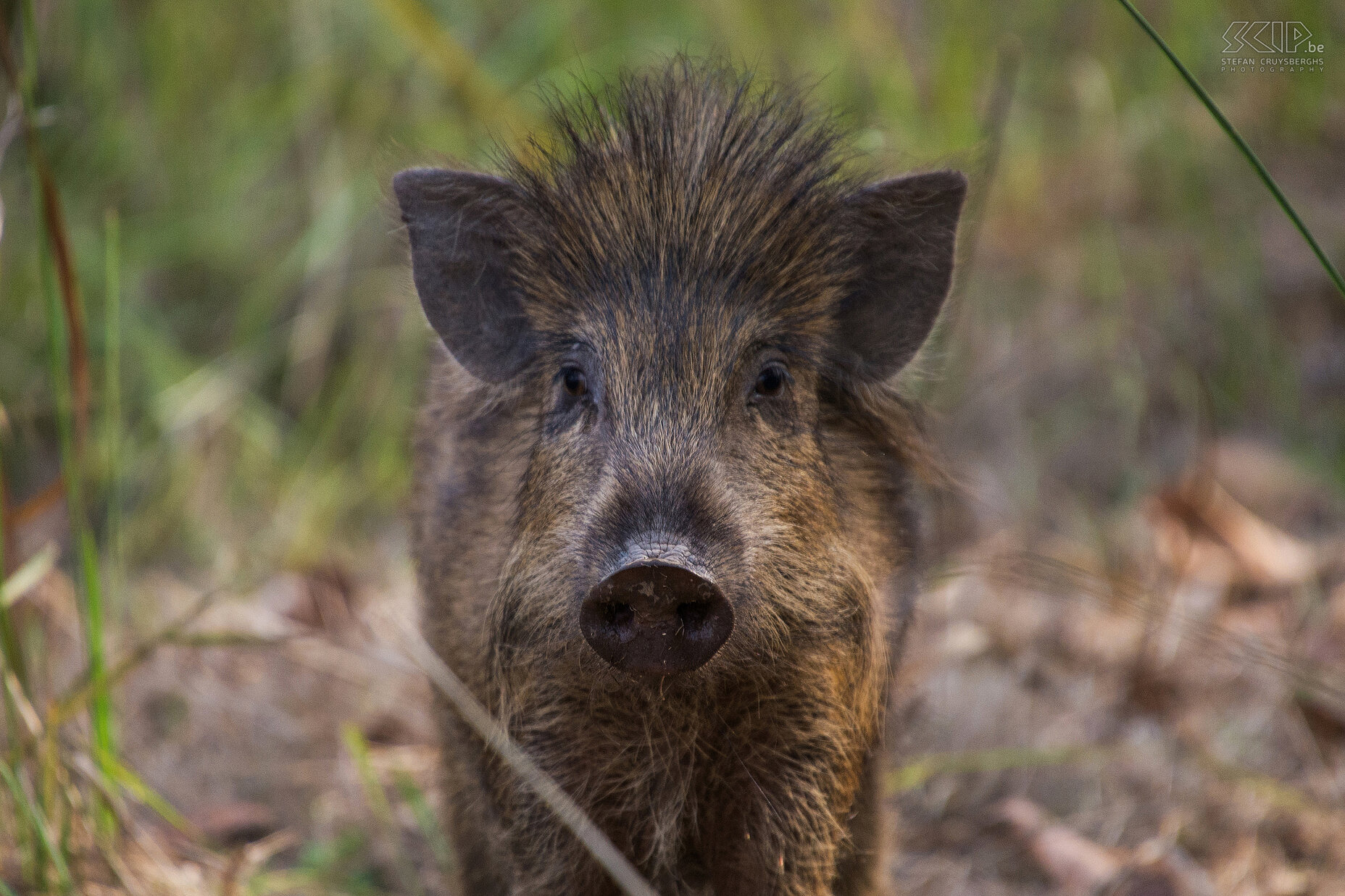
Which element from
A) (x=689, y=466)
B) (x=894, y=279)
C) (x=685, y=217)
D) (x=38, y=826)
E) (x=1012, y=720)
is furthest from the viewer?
(x=1012, y=720)

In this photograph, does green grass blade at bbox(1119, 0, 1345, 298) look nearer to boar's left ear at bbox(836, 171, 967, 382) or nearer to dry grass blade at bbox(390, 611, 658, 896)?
boar's left ear at bbox(836, 171, 967, 382)

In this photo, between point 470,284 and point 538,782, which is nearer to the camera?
point 538,782

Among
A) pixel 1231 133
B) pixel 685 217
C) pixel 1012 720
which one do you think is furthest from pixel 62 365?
pixel 1012 720

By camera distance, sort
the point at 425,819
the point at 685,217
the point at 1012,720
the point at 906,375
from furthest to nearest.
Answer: the point at 1012,720, the point at 425,819, the point at 906,375, the point at 685,217

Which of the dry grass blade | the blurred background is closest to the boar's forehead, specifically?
the blurred background

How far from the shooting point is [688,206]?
2705 millimetres

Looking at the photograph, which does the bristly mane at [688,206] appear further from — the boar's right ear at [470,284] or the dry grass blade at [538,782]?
the dry grass blade at [538,782]

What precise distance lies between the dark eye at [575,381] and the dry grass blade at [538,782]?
60 cm

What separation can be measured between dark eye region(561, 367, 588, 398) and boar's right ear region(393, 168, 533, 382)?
20 centimetres

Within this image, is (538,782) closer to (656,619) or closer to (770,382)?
(656,619)

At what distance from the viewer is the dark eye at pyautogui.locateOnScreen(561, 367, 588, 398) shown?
107 inches

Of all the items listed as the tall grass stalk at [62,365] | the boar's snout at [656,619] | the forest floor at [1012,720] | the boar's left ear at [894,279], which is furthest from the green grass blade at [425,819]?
the boar's left ear at [894,279]

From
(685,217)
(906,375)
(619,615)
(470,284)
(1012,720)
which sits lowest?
(1012,720)

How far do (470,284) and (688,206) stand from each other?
A: 568 mm
